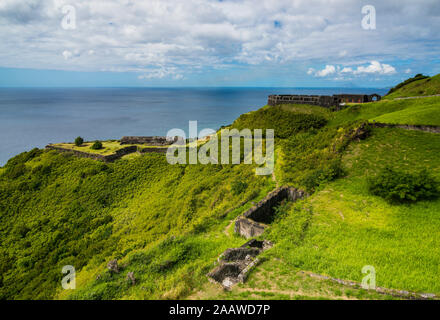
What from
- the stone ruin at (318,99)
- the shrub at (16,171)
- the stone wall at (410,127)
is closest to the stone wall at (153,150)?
the stone ruin at (318,99)

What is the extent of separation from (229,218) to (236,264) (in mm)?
6117

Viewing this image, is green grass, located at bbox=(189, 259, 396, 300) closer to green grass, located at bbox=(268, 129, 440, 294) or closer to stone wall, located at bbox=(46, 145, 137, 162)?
green grass, located at bbox=(268, 129, 440, 294)

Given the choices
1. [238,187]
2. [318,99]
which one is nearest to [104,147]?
[238,187]

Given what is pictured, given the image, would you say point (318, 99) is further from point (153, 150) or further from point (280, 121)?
point (153, 150)

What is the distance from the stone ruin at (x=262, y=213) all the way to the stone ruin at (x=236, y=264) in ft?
5.11

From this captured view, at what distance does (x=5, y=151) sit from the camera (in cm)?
7306

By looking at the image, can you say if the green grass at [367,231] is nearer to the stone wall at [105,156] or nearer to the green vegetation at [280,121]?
the green vegetation at [280,121]

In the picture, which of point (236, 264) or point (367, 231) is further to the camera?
point (367, 231)

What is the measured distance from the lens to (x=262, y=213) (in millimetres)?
15891

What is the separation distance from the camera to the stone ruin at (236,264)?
964 cm
